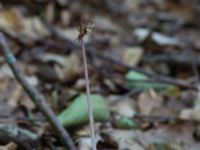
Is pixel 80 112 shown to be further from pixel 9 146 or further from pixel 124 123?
pixel 9 146

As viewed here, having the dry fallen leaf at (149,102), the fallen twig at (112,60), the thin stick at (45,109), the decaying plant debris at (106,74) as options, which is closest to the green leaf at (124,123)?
the decaying plant debris at (106,74)

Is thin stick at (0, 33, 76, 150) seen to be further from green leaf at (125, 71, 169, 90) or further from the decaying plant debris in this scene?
green leaf at (125, 71, 169, 90)

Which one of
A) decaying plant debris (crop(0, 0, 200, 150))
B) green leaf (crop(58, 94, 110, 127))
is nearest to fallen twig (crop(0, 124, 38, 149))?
Result: decaying plant debris (crop(0, 0, 200, 150))

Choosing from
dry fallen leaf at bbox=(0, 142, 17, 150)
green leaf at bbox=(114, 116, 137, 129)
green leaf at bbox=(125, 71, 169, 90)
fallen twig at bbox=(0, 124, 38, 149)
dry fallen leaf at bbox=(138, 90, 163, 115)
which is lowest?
dry fallen leaf at bbox=(0, 142, 17, 150)

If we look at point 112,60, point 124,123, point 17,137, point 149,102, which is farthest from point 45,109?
point 112,60

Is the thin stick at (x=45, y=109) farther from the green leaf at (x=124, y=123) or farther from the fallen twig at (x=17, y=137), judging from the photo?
the green leaf at (x=124, y=123)

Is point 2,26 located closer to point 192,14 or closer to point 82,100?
point 82,100

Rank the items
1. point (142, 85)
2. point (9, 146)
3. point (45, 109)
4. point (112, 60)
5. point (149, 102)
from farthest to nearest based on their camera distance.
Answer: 1. point (112, 60)
2. point (142, 85)
3. point (149, 102)
4. point (45, 109)
5. point (9, 146)

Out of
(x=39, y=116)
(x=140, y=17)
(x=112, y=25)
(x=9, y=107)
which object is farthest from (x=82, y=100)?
(x=140, y=17)
